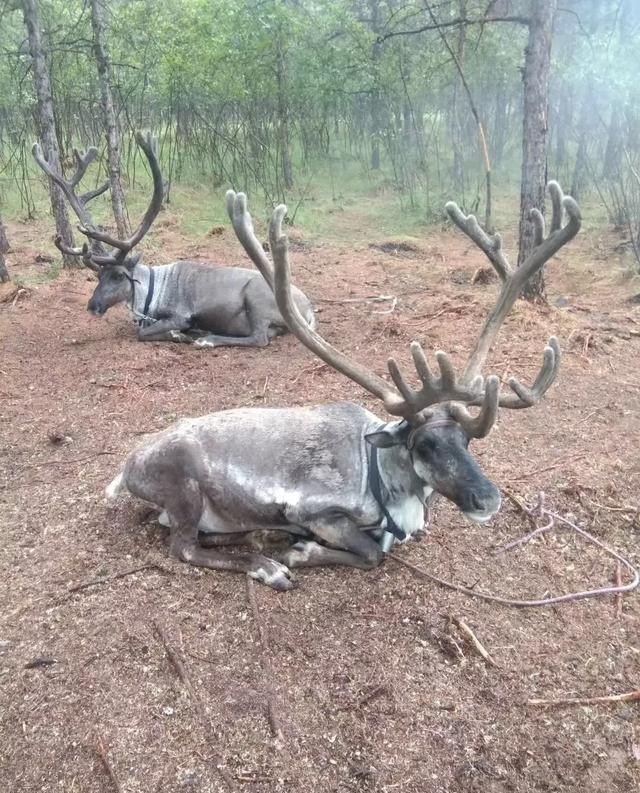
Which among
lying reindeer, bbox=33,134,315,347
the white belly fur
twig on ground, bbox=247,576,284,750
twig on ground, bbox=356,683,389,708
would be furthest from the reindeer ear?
lying reindeer, bbox=33,134,315,347

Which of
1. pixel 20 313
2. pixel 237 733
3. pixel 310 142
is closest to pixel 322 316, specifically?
pixel 20 313

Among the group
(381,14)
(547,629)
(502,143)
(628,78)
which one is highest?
(381,14)

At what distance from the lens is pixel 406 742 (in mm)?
2514

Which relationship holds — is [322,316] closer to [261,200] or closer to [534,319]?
[534,319]

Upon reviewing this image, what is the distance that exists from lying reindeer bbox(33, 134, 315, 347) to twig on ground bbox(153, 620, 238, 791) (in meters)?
4.45

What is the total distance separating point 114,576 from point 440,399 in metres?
1.83

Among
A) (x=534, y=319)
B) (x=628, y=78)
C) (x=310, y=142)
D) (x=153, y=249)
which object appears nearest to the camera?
(x=534, y=319)

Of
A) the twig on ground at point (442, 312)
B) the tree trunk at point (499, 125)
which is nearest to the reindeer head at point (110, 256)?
the twig on ground at point (442, 312)

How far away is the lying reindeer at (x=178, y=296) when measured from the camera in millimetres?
7160

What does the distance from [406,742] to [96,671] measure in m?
1.28

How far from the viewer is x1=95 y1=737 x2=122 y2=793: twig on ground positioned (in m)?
2.28

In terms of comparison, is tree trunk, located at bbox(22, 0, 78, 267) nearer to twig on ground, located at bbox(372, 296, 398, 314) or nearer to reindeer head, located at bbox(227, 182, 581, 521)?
twig on ground, located at bbox(372, 296, 398, 314)

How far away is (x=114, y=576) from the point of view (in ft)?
10.9

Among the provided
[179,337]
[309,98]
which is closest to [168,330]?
[179,337]
